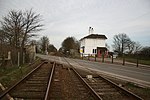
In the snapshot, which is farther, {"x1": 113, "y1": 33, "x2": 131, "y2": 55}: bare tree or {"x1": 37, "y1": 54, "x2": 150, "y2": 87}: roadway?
{"x1": 113, "y1": 33, "x2": 131, "y2": 55}: bare tree

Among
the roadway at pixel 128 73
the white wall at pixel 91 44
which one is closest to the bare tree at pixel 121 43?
the white wall at pixel 91 44

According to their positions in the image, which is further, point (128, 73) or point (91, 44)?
point (91, 44)

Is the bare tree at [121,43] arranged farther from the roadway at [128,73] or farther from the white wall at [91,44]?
the roadway at [128,73]

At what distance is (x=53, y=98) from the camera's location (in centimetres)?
685

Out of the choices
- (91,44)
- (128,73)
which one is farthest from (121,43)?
(128,73)

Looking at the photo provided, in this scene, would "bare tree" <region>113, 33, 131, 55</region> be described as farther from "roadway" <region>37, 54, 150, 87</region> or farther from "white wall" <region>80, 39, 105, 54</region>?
"roadway" <region>37, 54, 150, 87</region>

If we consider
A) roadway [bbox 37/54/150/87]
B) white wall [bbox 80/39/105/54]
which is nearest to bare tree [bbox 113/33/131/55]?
white wall [bbox 80/39/105/54]

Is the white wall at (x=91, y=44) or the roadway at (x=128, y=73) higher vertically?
the white wall at (x=91, y=44)

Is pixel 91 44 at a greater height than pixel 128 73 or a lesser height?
greater

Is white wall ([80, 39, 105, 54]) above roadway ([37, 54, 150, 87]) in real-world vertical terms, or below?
above

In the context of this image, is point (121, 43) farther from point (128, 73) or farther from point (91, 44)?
point (128, 73)

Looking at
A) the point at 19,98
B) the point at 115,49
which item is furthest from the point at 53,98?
the point at 115,49

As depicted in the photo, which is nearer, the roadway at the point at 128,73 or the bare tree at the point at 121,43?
the roadway at the point at 128,73

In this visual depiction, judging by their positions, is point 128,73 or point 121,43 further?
point 121,43
